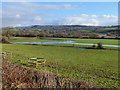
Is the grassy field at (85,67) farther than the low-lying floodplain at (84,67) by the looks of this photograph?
Yes

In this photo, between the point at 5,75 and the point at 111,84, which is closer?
the point at 5,75

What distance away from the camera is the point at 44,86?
5203 mm

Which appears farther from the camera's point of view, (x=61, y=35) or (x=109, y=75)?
(x=61, y=35)

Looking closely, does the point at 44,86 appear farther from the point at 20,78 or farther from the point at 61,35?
the point at 61,35

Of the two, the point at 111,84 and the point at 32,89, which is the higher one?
the point at 32,89

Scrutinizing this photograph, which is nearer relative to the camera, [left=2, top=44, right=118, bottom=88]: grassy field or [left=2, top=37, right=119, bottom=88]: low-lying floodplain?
[left=2, top=37, right=119, bottom=88]: low-lying floodplain

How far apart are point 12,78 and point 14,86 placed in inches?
31.3

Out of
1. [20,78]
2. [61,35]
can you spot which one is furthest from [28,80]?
[61,35]

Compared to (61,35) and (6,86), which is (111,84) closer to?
(6,86)

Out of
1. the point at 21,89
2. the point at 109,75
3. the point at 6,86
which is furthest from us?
the point at 109,75

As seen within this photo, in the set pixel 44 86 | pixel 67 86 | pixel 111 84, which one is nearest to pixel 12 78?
pixel 44 86

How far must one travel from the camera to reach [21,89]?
4848mm

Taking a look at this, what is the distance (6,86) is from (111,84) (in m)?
5.83

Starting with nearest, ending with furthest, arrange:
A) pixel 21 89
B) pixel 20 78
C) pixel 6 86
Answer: pixel 21 89, pixel 6 86, pixel 20 78
